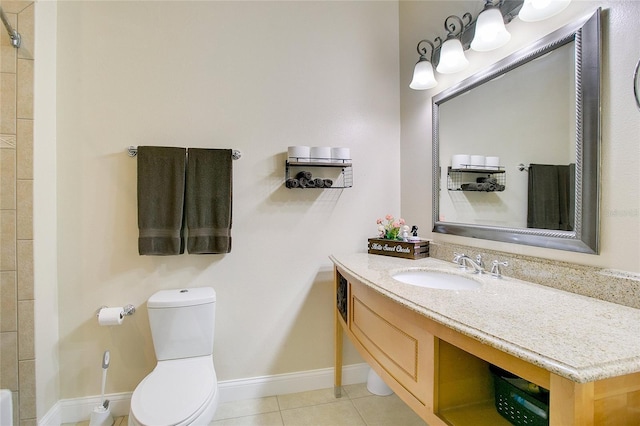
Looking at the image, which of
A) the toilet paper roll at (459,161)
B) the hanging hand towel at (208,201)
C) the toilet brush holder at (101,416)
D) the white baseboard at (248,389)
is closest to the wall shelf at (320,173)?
the hanging hand towel at (208,201)

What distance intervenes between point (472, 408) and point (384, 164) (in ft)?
Result: 5.20

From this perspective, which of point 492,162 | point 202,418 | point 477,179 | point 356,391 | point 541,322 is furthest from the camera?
point 356,391

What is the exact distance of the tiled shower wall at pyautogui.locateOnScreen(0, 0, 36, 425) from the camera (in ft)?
4.96

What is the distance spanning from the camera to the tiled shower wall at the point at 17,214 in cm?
151

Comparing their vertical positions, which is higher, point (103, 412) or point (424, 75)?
point (424, 75)

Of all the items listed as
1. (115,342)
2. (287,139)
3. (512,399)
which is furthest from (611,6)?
(115,342)

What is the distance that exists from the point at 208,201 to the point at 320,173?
2.49 ft

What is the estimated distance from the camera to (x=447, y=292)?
114cm

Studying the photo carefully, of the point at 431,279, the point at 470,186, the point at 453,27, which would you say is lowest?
the point at 431,279

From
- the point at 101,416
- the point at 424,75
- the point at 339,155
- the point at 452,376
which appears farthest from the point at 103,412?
the point at 424,75

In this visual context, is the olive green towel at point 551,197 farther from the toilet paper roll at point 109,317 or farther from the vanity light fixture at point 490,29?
the toilet paper roll at point 109,317

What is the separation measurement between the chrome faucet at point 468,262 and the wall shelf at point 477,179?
0.36 metres

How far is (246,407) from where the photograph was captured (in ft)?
6.16

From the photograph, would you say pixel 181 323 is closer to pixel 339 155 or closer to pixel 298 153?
pixel 298 153
